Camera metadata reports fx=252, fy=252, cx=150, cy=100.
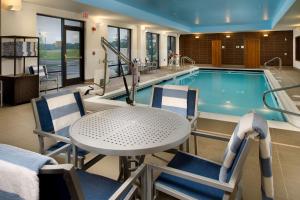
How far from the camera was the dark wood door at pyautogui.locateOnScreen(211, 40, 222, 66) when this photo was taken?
1915cm

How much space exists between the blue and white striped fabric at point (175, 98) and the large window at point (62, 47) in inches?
241

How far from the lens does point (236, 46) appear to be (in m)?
18.7

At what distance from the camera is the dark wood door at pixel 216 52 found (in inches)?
754

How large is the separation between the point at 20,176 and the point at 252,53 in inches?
753

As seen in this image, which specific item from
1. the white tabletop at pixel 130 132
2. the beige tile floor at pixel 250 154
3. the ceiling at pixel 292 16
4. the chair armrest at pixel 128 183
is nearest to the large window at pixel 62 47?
the beige tile floor at pixel 250 154

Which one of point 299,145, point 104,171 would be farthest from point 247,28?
point 104,171

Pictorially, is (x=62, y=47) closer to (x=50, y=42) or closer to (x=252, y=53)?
(x=50, y=42)

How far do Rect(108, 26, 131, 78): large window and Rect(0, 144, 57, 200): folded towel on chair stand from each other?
1037 cm

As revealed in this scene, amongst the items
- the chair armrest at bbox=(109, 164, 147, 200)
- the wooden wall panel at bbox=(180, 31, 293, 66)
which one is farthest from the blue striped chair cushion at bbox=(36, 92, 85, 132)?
the wooden wall panel at bbox=(180, 31, 293, 66)

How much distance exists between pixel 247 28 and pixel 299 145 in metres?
14.2

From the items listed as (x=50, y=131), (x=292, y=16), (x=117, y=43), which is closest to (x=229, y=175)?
(x=50, y=131)

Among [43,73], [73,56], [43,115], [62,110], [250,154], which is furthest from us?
[73,56]

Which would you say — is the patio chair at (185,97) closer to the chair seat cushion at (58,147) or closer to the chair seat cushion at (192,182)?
the chair seat cushion at (192,182)

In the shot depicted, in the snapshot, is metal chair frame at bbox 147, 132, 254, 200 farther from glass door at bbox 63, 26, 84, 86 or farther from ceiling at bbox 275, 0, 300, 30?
glass door at bbox 63, 26, 84, 86
